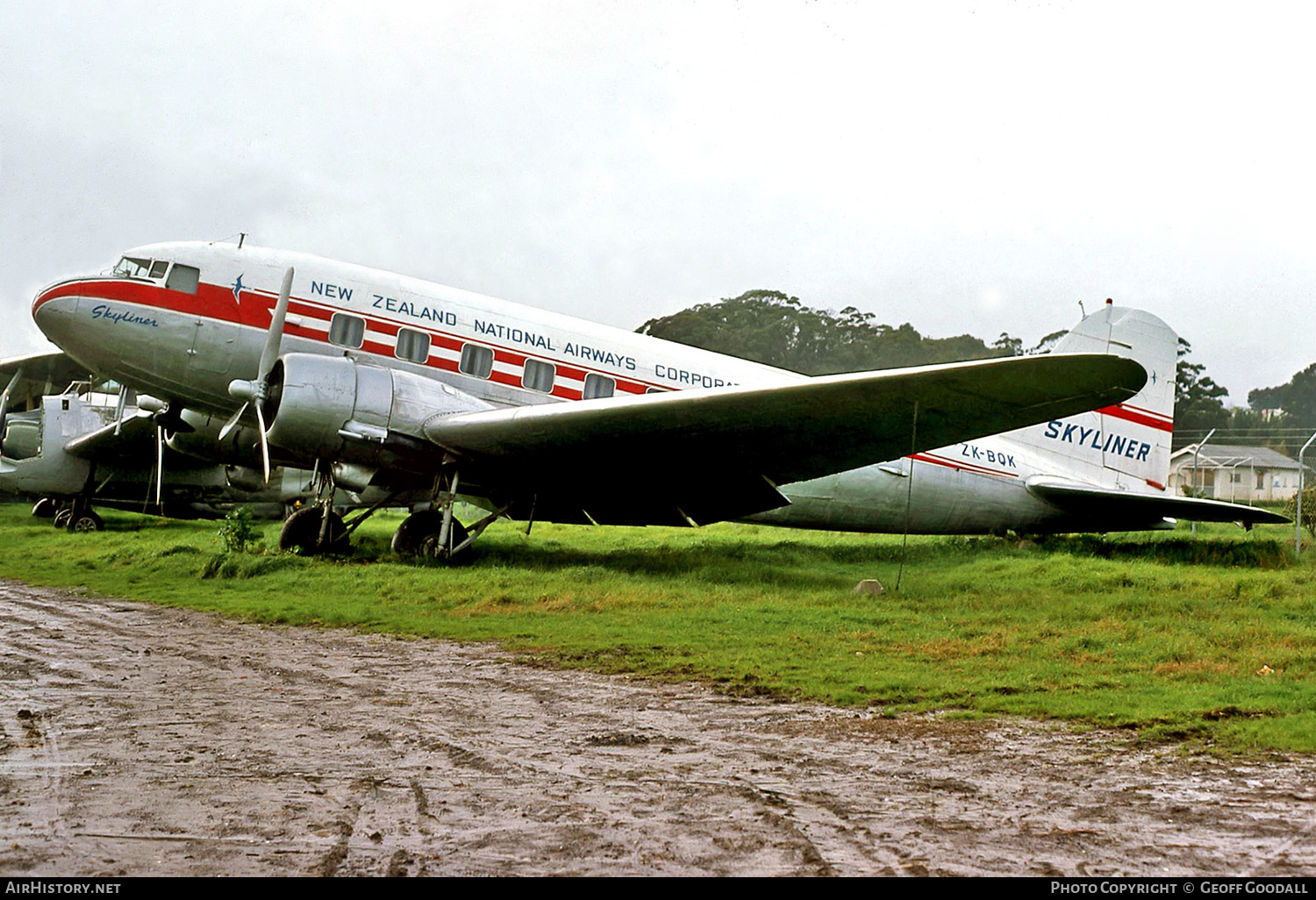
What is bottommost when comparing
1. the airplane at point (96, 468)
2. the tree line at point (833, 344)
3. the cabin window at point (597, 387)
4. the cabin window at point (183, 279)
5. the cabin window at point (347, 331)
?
the airplane at point (96, 468)

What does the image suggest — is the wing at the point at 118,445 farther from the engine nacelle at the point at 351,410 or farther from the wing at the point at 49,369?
the engine nacelle at the point at 351,410

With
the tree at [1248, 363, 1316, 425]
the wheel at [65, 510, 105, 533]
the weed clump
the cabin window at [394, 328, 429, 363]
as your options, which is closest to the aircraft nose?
the weed clump

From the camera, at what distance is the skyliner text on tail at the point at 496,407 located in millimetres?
12000

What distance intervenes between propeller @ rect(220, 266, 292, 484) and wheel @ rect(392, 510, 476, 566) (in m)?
1.98

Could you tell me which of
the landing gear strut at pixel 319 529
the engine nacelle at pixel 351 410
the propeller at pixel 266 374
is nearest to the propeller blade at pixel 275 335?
the propeller at pixel 266 374

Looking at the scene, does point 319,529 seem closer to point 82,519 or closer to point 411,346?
point 411,346

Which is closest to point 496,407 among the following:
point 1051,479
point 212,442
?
point 212,442

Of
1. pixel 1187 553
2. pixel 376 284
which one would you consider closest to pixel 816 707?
pixel 376 284

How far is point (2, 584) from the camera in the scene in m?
13.6

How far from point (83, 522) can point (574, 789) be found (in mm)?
25661

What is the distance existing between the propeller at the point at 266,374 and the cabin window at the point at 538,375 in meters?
3.15

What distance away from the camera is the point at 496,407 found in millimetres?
14539
